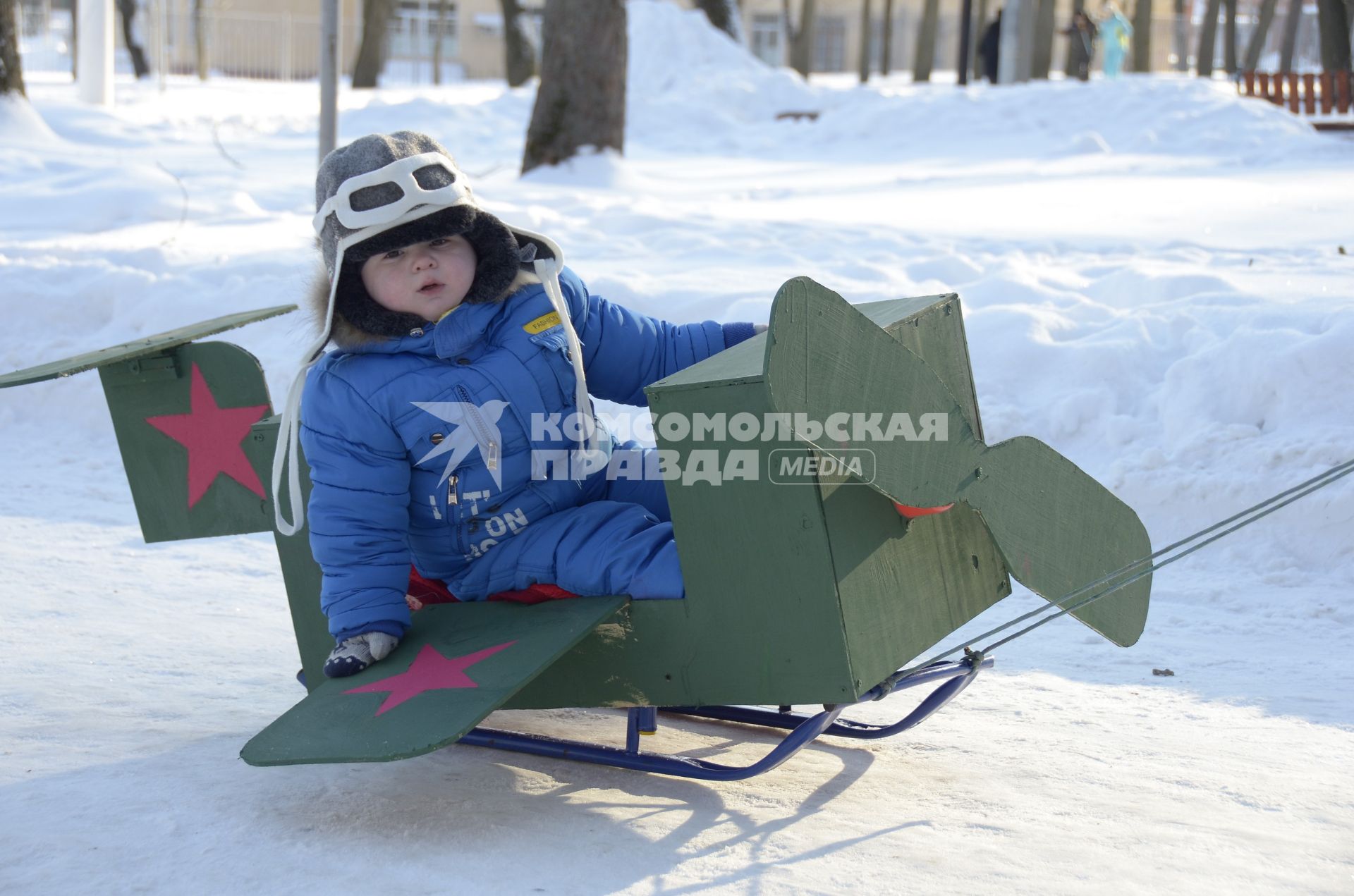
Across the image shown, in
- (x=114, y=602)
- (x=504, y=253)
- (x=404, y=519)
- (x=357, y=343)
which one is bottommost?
(x=114, y=602)

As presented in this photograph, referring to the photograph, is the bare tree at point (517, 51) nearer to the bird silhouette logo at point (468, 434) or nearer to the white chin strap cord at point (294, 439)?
the white chin strap cord at point (294, 439)

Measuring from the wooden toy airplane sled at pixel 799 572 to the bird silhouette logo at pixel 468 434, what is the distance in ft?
1.00

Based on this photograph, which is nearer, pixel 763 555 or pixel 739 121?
pixel 763 555

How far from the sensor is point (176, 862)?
2188 mm

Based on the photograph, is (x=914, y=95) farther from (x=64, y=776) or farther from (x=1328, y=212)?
(x=64, y=776)

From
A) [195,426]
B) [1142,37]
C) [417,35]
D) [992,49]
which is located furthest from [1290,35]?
[195,426]

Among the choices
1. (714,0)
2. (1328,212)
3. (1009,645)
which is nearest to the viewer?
(1009,645)

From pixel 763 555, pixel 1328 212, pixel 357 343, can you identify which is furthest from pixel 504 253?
pixel 1328 212

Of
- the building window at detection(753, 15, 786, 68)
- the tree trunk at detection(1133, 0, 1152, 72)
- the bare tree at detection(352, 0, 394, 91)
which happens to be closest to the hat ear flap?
the bare tree at detection(352, 0, 394, 91)

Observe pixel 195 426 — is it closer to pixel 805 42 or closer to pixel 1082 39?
pixel 1082 39

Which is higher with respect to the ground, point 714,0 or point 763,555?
point 714,0

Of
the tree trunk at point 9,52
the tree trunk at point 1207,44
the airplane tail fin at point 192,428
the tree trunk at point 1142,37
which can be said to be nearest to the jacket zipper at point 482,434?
the airplane tail fin at point 192,428

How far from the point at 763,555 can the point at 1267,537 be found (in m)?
2.39

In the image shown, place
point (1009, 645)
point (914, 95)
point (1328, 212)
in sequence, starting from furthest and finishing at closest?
point (914, 95) → point (1328, 212) → point (1009, 645)
